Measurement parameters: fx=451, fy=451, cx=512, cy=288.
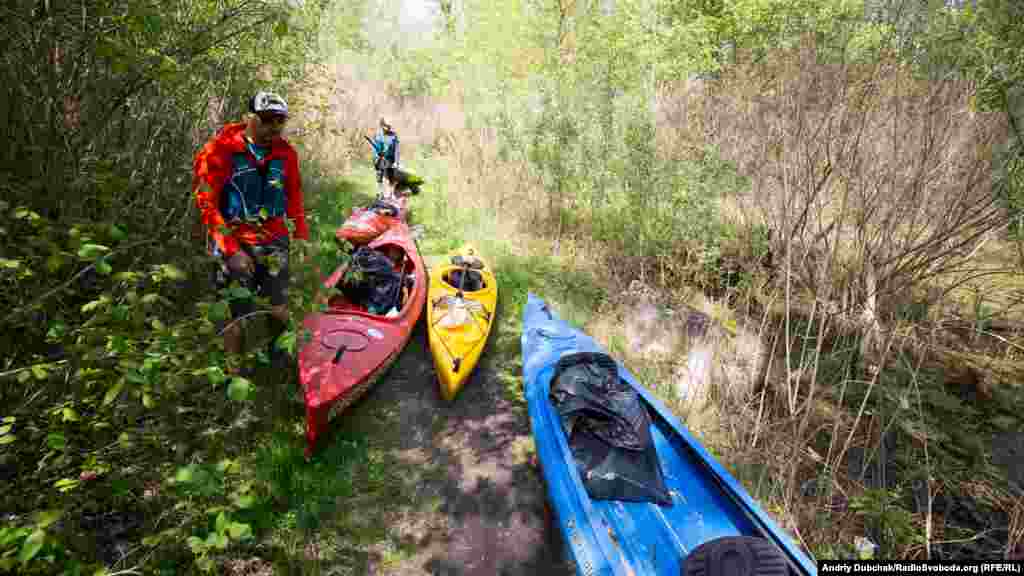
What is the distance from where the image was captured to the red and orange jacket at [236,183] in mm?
3008

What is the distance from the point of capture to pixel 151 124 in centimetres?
326

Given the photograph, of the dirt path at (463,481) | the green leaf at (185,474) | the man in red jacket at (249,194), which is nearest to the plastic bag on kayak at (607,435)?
the dirt path at (463,481)

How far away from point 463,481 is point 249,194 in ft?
8.93

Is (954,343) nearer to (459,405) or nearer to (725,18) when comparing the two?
(459,405)

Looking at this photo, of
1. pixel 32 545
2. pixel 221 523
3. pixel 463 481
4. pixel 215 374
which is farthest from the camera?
pixel 463 481

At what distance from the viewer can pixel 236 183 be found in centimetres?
321

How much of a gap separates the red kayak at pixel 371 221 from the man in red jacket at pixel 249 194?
2918 millimetres

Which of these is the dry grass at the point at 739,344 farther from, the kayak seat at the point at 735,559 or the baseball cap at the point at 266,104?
the baseball cap at the point at 266,104

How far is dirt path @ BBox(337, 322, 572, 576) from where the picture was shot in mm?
3037

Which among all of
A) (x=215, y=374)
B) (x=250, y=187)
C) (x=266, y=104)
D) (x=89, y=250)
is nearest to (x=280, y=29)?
(x=89, y=250)

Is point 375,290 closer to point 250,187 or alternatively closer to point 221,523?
point 250,187

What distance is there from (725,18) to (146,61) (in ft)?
56.8

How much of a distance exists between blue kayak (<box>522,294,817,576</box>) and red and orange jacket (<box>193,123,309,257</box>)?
2450 mm

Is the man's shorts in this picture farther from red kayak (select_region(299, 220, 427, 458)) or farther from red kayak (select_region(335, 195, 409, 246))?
red kayak (select_region(335, 195, 409, 246))
